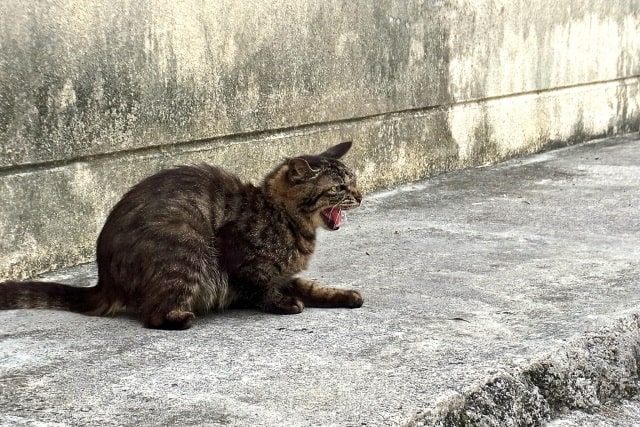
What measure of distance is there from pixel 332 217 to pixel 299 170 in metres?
0.26

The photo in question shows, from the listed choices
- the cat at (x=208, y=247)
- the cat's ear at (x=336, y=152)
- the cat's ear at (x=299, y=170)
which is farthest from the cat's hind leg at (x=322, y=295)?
the cat's ear at (x=336, y=152)

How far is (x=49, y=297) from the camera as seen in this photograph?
3732 millimetres

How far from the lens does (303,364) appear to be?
3.05 metres

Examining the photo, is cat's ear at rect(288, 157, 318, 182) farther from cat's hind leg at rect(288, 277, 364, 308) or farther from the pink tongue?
cat's hind leg at rect(288, 277, 364, 308)

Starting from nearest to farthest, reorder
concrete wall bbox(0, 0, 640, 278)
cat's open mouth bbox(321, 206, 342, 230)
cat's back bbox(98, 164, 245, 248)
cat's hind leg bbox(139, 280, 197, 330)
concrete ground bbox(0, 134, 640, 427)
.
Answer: concrete ground bbox(0, 134, 640, 427) < cat's hind leg bbox(139, 280, 197, 330) < cat's back bbox(98, 164, 245, 248) < cat's open mouth bbox(321, 206, 342, 230) < concrete wall bbox(0, 0, 640, 278)

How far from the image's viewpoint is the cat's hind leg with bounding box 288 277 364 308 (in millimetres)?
3770

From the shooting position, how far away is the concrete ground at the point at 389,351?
271 cm

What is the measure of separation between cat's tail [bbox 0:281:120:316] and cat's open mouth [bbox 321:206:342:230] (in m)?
0.96

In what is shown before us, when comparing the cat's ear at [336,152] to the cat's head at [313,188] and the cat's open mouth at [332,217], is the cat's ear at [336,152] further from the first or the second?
the cat's open mouth at [332,217]

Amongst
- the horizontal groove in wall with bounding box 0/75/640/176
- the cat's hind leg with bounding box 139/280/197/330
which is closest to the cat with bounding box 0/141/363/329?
the cat's hind leg with bounding box 139/280/197/330

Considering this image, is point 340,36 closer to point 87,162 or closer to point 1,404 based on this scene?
point 87,162

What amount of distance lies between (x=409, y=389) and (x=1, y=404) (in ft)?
3.86

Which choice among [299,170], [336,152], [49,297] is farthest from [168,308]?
[336,152]

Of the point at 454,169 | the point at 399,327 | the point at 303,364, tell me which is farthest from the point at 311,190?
the point at 454,169
